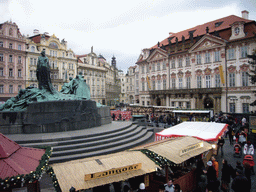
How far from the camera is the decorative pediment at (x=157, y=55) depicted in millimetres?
36291

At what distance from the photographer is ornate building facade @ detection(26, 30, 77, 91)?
1540 inches

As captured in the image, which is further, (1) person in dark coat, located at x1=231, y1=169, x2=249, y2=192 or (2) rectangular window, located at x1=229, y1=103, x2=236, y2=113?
(2) rectangular window, located at x1=229, y1=103, x2=236, y2=113

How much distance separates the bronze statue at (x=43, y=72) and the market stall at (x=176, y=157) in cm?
821

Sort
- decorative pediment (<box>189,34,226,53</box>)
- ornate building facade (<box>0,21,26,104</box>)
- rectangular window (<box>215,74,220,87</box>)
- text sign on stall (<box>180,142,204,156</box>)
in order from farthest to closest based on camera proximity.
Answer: ornate building facade (<box>0,21,26,104</box>), rectangular window (<box>215,74,220,87</box>), decorative pediment (<box>189,34,226,53</box>), text sign on stall (<box>180,142,204,156</box>)

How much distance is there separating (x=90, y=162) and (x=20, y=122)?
7418mm

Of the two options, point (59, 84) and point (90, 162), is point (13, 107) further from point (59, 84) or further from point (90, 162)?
point (59, 84)

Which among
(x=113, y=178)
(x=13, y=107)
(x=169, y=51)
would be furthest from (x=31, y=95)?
(x=169, y=51)

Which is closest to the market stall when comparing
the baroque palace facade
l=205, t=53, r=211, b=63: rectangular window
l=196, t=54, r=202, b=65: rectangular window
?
the baroque palace facade

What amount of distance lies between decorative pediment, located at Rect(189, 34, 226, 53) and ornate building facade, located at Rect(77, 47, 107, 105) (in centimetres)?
2959

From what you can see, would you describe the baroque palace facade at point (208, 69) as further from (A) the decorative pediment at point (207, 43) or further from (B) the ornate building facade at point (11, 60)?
(B) the ornate building facade at point (11, 60)

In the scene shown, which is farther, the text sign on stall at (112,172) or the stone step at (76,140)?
the stone step at (76,140)

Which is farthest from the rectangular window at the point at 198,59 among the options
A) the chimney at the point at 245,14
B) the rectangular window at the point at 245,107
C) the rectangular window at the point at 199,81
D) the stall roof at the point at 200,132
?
the stall roof at the point at 200,132

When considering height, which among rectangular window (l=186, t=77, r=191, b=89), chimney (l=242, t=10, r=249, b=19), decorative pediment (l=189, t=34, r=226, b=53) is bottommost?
rectangular window (l=186, t=77, r=191, b=89)

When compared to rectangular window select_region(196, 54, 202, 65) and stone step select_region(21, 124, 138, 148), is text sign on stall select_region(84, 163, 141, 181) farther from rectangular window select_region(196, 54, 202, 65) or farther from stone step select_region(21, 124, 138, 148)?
rectangular window select_region(196, 54, 202, 65)
